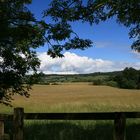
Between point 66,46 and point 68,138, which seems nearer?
point 68,138

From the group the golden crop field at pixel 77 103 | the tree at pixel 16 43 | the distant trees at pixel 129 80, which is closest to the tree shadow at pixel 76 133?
the tree at pixel 16 43

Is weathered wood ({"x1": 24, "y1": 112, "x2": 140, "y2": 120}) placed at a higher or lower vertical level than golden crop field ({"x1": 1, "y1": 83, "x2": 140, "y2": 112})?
higher

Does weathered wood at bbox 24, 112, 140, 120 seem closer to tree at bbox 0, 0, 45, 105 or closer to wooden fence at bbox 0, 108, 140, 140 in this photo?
wooden fence at bbox 0, 108, 140, 140

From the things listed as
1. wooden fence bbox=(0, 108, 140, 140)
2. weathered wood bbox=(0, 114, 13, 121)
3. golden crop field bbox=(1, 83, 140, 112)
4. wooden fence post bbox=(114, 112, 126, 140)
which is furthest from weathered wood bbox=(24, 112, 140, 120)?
golden crop field bbox=(1, 83, 140, 112)

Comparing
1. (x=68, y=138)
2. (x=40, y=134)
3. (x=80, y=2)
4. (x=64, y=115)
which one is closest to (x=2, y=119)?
(x=64, y=115)

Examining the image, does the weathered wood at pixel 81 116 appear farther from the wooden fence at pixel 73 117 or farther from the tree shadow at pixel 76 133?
the tree shadow at pixel 76 133

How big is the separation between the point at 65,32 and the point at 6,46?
9.69ft

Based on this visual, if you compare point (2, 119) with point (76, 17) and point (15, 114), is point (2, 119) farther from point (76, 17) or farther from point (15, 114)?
point (76, 17)

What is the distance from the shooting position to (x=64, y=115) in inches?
403

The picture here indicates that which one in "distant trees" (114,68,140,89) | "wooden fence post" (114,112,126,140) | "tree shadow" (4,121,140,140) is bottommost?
"tree shadow" (4,121,140,140)

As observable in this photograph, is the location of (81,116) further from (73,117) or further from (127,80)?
(127,80)

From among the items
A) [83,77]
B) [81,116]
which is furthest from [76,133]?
[83,77]

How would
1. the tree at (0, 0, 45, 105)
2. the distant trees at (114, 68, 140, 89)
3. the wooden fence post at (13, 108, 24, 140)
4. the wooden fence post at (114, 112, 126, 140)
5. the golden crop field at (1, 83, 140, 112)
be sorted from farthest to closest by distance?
the distant trees at (114, 68, 140, 89) < the golden crop field at (1, 83, 140, 112) < the tree at (0, 0, 45, 105) < the wooden fence post at (13, 108, 24, 140) < the wooden fence post at (114, 112, 126, 140)

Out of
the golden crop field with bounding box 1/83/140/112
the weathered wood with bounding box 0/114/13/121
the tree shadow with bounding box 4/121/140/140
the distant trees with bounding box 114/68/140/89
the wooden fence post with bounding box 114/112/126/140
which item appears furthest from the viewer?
the distant trees with bounding box 114/68/140/89
